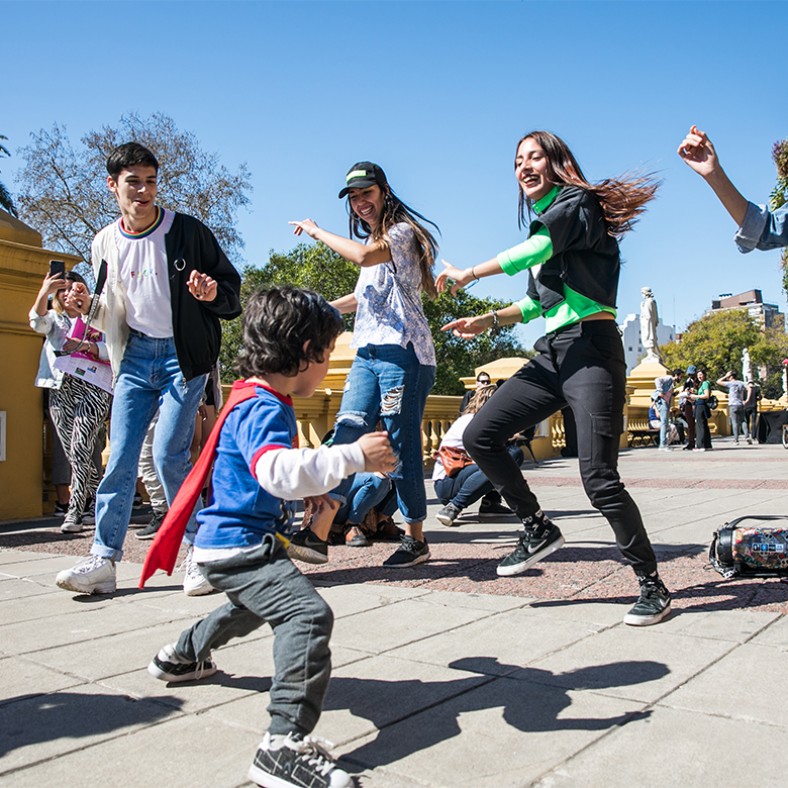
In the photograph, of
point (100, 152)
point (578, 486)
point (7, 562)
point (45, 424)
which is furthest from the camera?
point (100, 152)

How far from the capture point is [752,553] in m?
4.12

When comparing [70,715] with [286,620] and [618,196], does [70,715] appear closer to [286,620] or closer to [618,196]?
[286,620]

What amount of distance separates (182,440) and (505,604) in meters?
1.78

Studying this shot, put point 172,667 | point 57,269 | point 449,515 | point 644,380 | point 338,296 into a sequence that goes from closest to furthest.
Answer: point 172,667 → point 57,269 → point 449,515 → point 644,380 → point 338,296

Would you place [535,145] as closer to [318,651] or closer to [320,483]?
[320,483]

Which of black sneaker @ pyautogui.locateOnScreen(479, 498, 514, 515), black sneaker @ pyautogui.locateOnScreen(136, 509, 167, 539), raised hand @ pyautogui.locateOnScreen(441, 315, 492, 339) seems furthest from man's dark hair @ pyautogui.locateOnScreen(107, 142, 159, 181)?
black sneaker @ pyautogui.locateOnScreen(479, 498, 514, 515)

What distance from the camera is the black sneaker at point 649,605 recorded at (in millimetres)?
3367

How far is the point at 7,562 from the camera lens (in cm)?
515

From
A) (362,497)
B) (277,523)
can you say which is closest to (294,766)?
(277,523)

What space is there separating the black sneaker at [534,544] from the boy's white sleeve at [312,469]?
84.5 inches

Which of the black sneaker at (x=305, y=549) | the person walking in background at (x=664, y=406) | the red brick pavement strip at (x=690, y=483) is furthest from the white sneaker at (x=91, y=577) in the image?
the person walking in background at (x=664, y=406)

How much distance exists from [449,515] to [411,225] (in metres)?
2.72

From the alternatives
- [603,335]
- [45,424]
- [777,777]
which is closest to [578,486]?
[45,424]

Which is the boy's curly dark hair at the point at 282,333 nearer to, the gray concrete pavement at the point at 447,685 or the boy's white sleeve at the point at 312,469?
the boy's white sleeve at the point at 312,469
